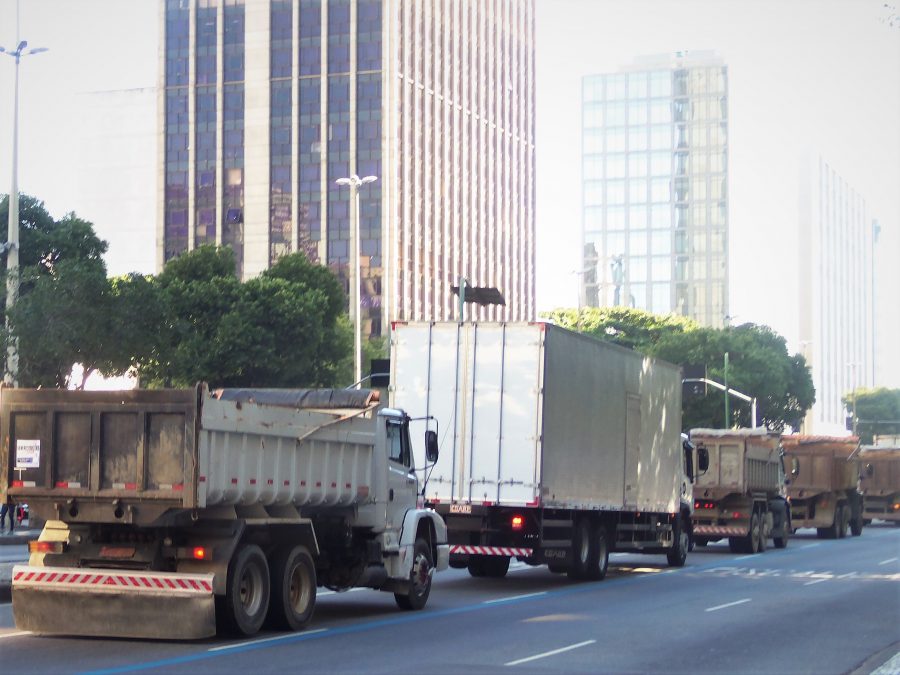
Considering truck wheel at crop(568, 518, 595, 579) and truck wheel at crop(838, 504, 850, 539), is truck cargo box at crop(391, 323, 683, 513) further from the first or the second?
truck wheel at crop(838, 504, 850, 539)

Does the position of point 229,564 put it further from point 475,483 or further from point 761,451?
point 761,451

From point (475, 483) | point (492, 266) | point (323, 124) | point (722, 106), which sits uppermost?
point (722, 106)

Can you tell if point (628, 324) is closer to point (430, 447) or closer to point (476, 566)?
point (476, 566)

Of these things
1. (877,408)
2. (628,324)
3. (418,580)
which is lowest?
(418,580)

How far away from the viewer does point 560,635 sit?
635 inches

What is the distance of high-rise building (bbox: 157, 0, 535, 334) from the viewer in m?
125

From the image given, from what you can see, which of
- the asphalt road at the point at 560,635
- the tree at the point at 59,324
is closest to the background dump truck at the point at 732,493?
the asphalt road at the point at 560,635

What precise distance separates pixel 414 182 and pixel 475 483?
108m

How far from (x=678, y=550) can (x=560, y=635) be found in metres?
13.6

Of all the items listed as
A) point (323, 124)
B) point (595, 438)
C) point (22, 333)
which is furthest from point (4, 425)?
point (323, 124)

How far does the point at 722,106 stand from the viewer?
179 m

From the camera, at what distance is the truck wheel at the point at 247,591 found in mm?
14641

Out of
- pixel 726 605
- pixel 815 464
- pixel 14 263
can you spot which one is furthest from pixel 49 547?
pixel 815 464

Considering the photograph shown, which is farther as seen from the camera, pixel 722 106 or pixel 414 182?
pixel 722 106
